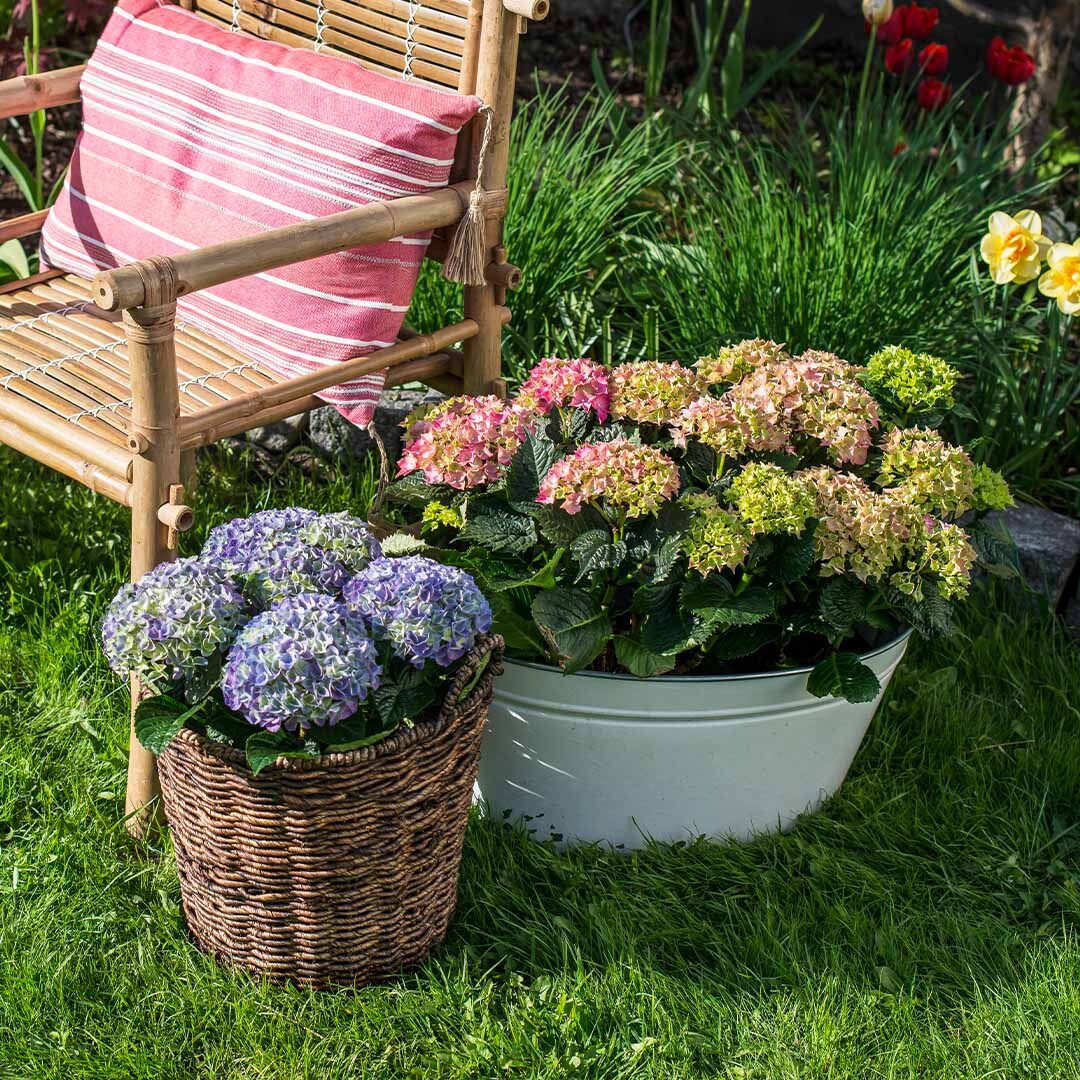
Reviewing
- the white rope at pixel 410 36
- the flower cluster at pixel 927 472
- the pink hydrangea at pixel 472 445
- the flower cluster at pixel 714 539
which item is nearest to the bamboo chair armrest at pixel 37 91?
the white rope at pixel 410 36

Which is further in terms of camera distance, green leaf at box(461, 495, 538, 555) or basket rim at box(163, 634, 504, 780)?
green leaf at box(461, 495, 538, 555)

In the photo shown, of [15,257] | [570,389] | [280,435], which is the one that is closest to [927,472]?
[570,389]

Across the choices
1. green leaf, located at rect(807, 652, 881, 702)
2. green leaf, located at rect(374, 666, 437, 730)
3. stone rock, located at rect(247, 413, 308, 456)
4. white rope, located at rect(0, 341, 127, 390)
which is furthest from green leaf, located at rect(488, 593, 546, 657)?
stone rock, located at rect(247, 413, 308, 456)

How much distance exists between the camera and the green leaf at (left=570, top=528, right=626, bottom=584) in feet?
5.29

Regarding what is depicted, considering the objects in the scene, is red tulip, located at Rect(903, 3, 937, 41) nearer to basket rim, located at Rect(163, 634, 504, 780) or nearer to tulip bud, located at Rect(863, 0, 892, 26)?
tulip bud, located at Rect(863, 0, 892, 26)

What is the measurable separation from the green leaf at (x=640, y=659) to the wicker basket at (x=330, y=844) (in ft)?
0.55

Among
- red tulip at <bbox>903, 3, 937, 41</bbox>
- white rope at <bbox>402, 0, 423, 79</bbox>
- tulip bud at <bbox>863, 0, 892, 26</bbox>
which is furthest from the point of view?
red tulip at <bbox>903, 3, 937, 41</bbox>

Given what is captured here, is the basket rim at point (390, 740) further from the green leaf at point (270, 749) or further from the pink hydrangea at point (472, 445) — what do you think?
the pink hydrangea at point (472, 445)

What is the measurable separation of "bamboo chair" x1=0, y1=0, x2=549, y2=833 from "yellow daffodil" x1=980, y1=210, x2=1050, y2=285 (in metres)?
0.73

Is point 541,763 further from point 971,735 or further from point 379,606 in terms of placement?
point 971,735

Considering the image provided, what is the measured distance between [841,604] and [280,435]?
136 centimetres

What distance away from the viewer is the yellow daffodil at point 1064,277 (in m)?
1.99

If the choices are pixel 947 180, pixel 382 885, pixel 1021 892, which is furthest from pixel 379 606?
pixel 947 180

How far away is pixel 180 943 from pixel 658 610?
0.72 m
